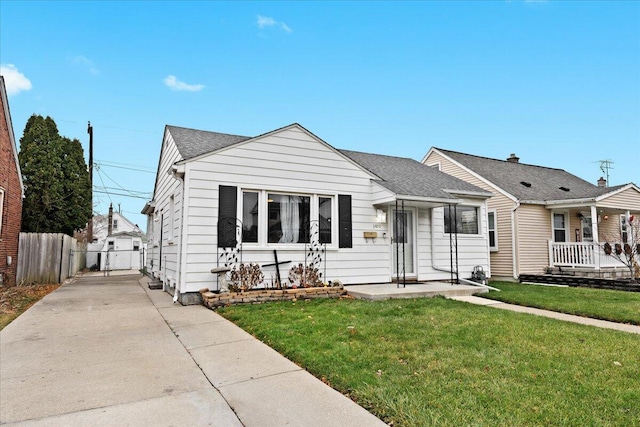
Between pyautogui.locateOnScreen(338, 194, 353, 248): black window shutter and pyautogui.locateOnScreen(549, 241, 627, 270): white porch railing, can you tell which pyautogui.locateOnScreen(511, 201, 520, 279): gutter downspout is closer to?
pyautogui.locateOnScreen(549, 241, 627, 270): white porch railing

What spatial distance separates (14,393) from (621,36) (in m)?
18.5

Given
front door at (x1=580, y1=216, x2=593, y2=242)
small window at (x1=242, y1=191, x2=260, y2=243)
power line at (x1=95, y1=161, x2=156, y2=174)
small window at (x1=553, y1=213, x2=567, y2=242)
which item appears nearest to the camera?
small window at (x1=242, y1=191, x2=260, y2=243)

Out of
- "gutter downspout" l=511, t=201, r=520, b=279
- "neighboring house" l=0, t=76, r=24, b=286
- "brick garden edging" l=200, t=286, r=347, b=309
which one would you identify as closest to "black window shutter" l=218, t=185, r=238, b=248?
"brick garden edging" l=200, t=286, r=347, b=309

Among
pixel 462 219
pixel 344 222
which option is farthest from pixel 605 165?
pixel 344 222

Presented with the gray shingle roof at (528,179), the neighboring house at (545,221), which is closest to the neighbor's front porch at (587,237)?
the neighboring house at (545,221)

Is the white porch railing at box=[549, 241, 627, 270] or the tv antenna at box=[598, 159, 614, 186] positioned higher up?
the tv antenna at box=[598, 159, 614, 186]

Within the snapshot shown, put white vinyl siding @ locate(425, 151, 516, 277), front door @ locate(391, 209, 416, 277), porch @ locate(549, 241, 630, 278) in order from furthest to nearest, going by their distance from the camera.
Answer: white vinyl siding @ locate(425, 151, 516, 277), porch @ locate(549, 241, 630, 278), front door @ locate(391, 209, 416, 277)

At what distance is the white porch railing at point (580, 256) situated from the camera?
12828 mm

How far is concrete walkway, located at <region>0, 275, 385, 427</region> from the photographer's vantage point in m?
2.65

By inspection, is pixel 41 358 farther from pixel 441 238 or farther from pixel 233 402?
pixel 441 238

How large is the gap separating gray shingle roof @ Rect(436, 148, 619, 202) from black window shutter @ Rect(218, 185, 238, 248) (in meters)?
11.1

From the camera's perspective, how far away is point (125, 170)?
3016cm

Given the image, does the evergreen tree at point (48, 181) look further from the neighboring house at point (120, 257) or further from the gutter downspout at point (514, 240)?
the gutter downspout at point (514, 240)

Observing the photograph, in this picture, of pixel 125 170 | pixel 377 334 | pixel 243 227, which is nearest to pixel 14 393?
pixel 377 334
